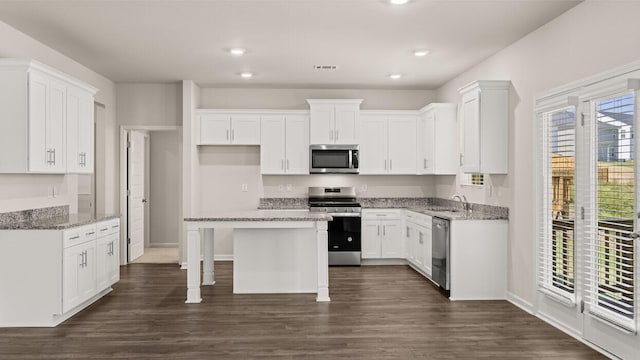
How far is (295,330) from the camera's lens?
405 centimetres

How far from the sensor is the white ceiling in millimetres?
3992

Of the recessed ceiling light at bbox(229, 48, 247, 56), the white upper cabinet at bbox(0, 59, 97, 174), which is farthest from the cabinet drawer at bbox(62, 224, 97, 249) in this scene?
the recessed ceiling light at bbox(229, 48, 247, 56)

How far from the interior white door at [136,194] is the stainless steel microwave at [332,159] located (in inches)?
114

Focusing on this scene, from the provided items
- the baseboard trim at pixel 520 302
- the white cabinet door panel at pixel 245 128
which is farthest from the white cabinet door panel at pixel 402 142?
the baseboard trim at pixel 520 302

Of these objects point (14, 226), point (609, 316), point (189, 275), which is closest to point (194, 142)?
point (189, 275)

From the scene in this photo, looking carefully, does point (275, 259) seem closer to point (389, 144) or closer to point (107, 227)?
point (107, 227)

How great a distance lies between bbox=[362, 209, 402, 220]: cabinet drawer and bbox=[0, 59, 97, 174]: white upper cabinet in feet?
13.4

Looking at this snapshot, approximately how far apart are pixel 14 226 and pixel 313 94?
4.60 m

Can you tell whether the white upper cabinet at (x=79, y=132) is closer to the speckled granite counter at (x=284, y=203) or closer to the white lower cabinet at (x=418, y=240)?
the speckled granite counter at (x=284, y=203)

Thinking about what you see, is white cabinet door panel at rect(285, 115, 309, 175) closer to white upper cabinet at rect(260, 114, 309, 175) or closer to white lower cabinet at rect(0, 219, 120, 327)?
white upper cabinet at rect(260, 114, 309, 175)

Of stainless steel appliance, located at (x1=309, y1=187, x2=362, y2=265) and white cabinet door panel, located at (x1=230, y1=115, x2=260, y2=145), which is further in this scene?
white cabinet door panel, located at (x1=230, y1=115, x2=260, y2=145)

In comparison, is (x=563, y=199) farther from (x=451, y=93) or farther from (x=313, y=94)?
(x=313, y=94)

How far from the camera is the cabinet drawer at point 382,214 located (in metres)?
7.11

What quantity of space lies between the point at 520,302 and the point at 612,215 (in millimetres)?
1660
